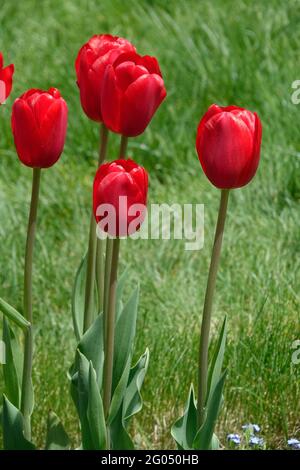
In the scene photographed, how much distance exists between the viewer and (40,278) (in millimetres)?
3229

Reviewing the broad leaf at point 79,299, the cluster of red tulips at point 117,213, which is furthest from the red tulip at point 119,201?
the broad leaf at point 79,299

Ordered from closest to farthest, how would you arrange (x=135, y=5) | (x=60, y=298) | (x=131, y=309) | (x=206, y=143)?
(x=206, y=143)
(x=131, y=309)
(x=60, y=298)
(x=135, y=5)

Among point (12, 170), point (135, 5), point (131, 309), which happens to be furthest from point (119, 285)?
point (135, 5)

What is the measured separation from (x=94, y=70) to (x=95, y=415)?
64cm

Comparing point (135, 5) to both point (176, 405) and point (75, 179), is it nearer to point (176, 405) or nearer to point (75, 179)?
point (75, 179)

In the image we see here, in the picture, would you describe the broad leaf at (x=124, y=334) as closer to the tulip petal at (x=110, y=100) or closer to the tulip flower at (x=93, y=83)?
the tulip flower at (x=93, y=83)

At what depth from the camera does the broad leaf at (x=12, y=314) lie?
1873mm

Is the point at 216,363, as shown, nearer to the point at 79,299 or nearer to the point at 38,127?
the point at 79,299

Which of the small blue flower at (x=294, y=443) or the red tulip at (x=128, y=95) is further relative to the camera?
the small blue flower at (x=294, y=443)

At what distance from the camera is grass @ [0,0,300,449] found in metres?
2.64

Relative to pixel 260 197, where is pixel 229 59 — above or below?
above

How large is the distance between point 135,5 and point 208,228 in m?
1.69

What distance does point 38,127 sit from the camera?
1917 millimetres

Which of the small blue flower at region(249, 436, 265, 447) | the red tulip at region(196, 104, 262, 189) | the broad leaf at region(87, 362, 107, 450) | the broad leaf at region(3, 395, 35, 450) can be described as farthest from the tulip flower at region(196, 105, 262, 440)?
the small blue flower at region(249, 436, 265, 447)
